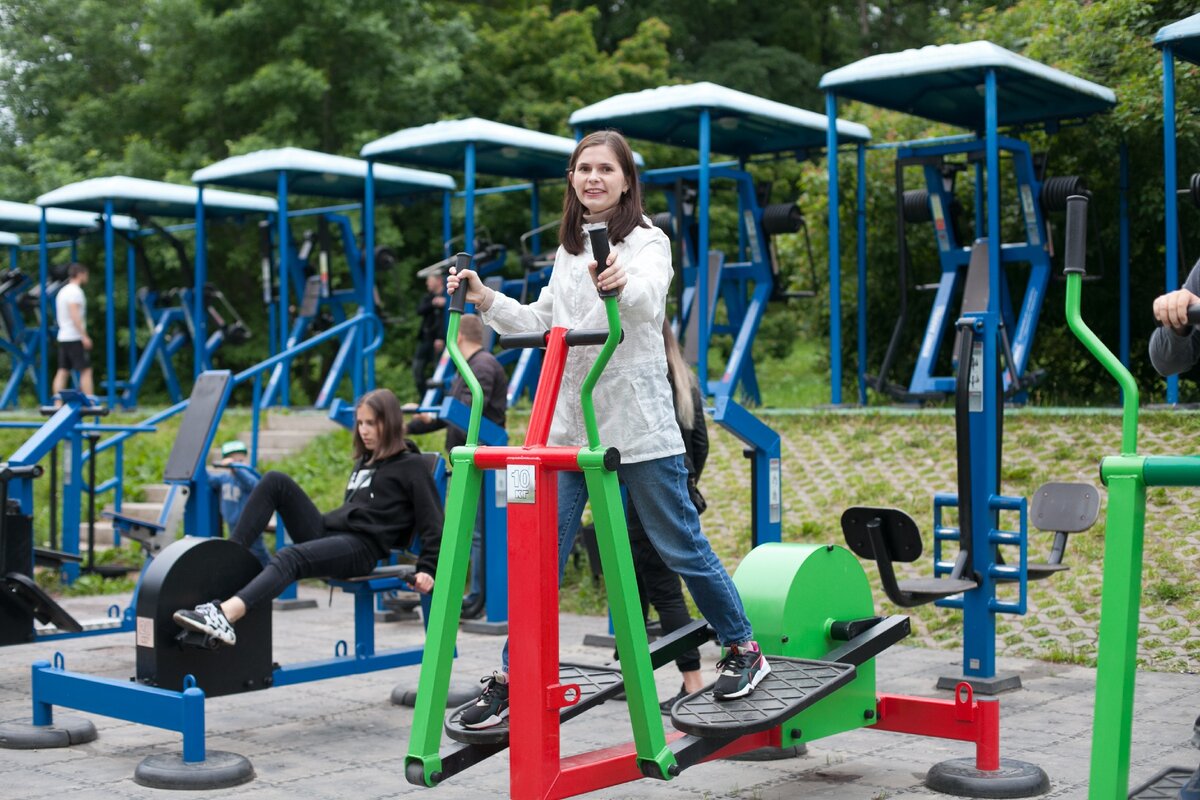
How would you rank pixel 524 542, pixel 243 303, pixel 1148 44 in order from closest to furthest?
1. pixel 524 542
2. pixel 1148 44
3. pixel 243 303

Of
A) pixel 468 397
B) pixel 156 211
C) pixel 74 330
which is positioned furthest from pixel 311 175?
pixel 468 397

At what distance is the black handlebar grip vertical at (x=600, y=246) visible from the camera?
128 inches

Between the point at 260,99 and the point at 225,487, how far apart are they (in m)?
13.2

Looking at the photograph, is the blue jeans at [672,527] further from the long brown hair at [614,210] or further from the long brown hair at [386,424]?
the long brown hair at [386,424]

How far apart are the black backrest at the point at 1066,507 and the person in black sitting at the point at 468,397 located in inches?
121

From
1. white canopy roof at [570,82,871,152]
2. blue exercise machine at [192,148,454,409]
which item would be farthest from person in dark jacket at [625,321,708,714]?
blue exercise machine at [192,148,454,409]

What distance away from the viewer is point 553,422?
12.8 ft

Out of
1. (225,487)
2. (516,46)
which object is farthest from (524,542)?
(516,46)

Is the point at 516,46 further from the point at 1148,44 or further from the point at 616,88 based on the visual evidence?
the point at 1148,44

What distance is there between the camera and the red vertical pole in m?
3.41

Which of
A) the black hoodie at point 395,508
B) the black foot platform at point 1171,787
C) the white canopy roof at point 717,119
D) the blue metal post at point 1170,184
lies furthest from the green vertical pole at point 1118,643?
the white canopy roof at point 717,119

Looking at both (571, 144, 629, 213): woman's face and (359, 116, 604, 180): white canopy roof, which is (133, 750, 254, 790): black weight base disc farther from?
(359, 116, 604, 180): white canopy roof

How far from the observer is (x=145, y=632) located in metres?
4.76

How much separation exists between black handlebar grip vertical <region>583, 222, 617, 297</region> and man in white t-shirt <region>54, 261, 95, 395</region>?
12393 millimetres
